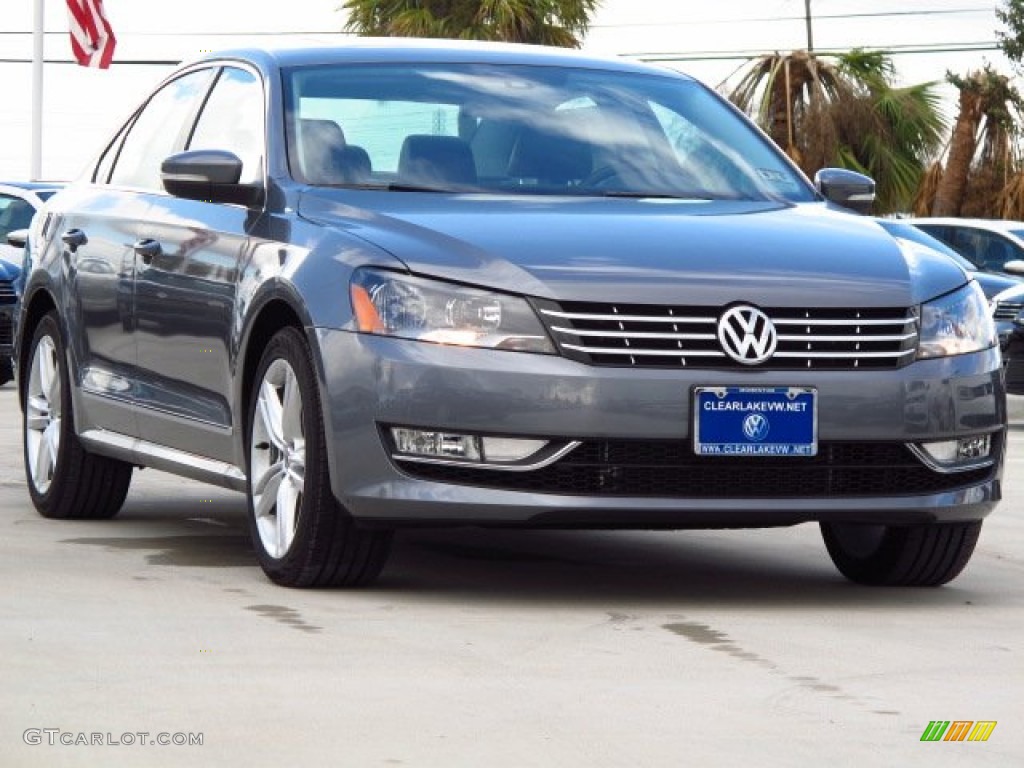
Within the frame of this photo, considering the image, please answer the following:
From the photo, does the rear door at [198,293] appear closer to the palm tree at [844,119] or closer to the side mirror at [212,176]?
the side mirror at [212,176]

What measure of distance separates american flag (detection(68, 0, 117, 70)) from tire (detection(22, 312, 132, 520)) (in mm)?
30722

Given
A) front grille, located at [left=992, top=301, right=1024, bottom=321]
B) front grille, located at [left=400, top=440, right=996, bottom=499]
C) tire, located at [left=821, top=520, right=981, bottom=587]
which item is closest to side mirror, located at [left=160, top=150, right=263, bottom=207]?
front grille, located at [left=400, top=440, right=996, bottom=499]

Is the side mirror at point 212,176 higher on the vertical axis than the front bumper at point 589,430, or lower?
higher

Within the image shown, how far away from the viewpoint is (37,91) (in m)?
42.0

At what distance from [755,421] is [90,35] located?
34.3 m

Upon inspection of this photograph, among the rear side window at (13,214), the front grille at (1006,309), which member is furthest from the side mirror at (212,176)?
the rear side window at (13,214)

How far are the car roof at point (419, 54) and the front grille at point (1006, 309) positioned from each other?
33.9 ft

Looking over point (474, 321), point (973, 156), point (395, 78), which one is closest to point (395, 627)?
point (474, 321)

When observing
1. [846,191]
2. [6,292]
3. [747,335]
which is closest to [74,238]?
[846,191]

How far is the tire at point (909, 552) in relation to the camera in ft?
26.1

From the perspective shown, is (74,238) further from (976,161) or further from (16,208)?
(976,161)

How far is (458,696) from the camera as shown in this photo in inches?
227

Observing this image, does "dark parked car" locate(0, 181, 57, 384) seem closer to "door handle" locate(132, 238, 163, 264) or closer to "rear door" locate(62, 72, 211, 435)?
"rear door" locate(62, 72, 211, 435)

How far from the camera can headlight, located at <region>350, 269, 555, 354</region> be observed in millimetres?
7098
